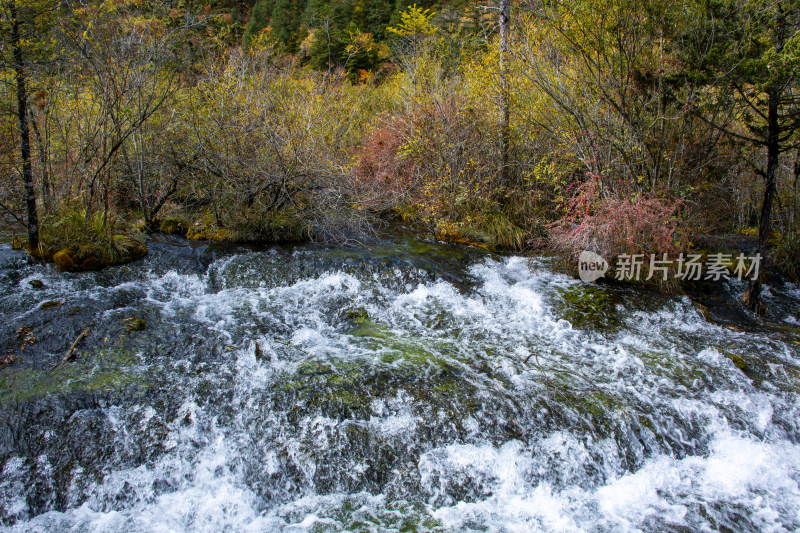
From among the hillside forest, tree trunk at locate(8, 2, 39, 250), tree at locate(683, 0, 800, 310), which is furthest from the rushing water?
tree at locate(683, 0, 800, 310)

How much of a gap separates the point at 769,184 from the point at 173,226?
34.7ft

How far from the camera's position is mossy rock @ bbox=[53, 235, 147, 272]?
685 cm

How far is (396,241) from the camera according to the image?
9.71 metres

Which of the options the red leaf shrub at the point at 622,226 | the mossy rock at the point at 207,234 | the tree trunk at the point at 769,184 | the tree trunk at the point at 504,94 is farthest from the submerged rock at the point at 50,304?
the tree trunk at the point at 769,184

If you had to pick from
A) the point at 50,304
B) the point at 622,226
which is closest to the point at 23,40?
the point at 50,304

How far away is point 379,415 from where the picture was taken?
176 inches

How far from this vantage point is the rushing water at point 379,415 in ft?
12.1

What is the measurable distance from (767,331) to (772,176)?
7.70ft

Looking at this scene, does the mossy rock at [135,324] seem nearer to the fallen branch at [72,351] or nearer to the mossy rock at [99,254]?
the fallen branch at [72,351]

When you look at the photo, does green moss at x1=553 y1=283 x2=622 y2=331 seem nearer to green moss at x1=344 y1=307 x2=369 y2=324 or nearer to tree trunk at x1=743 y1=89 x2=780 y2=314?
tree trunk at x1=743 y1=89 x2=780 y2=314

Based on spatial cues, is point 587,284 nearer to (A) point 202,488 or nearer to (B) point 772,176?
(B) point 772,176

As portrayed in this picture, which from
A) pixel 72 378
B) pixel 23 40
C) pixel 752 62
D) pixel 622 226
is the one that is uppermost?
pixel 752 62

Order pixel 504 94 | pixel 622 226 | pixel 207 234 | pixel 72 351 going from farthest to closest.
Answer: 1. pixel 504 94
2. pixel 207 234
3. pixel 622 226
4. pixel 72 351

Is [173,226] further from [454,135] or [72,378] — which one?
[454,135]
